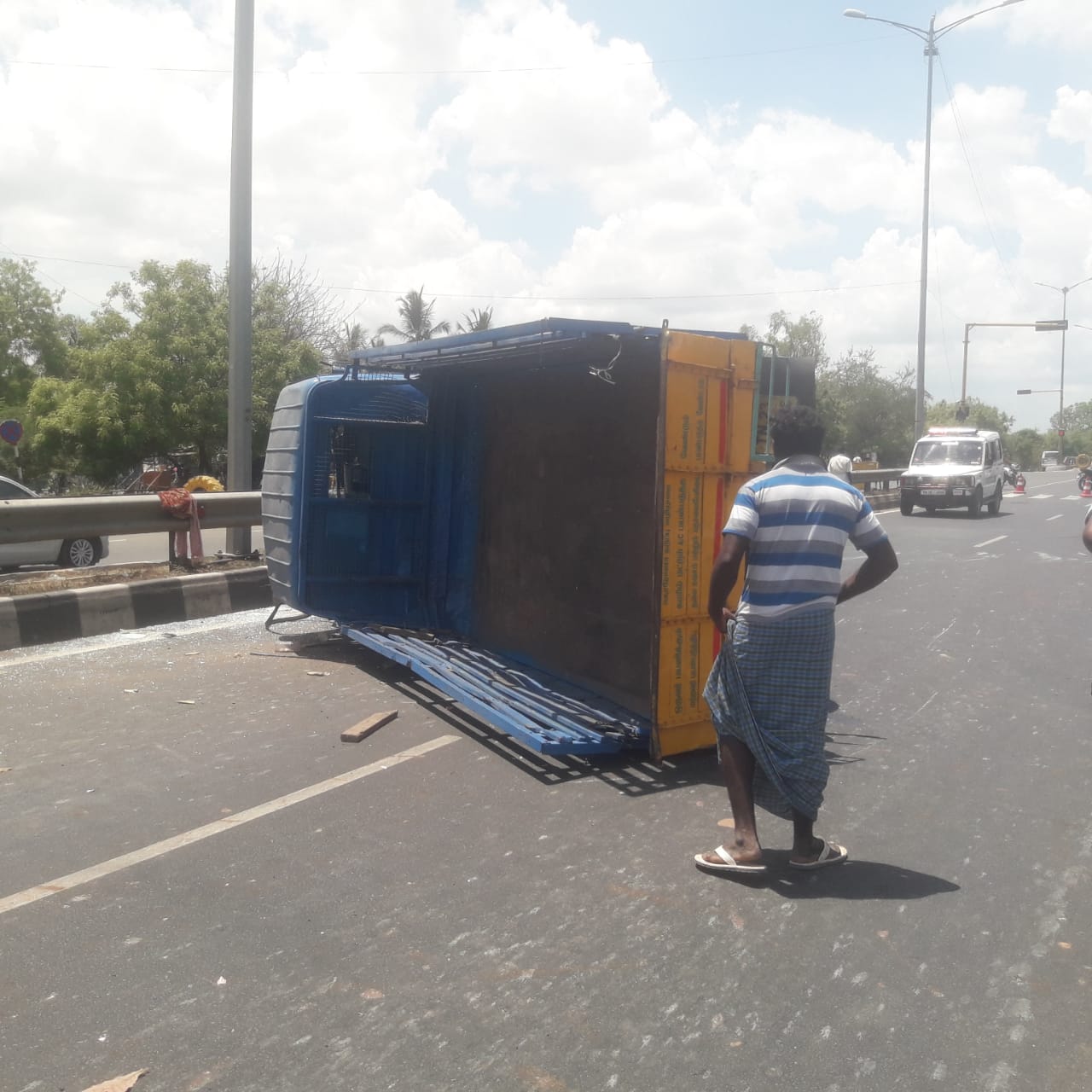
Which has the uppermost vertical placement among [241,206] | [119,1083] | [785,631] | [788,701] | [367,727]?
[241,206]

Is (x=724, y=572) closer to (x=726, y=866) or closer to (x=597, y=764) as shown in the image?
(x=726, y=866)

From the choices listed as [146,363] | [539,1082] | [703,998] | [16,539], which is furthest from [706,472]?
[146,363]

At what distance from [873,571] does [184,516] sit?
7.43 m

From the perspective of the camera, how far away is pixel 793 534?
416cm

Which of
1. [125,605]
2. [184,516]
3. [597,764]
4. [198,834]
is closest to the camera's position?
[198,834]

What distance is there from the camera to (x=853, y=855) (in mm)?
4492

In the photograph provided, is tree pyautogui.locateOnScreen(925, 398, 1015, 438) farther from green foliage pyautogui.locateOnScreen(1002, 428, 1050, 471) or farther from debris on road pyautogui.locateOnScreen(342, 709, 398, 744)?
debris on road pyautogui.locateOnScreen(342, 709, 398, 744)

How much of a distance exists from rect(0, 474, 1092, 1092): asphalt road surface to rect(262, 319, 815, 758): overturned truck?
652mm

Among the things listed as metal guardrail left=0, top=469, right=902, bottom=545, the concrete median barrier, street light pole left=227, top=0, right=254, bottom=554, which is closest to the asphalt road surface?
the concrete median barrier

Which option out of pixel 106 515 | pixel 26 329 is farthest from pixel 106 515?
pixel 26 329

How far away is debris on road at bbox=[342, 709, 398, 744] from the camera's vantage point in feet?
19.6

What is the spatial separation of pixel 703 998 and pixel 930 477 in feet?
84.4

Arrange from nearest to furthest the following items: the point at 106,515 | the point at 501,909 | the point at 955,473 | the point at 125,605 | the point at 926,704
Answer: the point at 501,909
the point at 926,704
the point at 125,605
the point at 106,515
the point at 955,473

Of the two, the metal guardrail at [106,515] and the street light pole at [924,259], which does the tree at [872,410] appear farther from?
the metal guardrail at [106,515]
